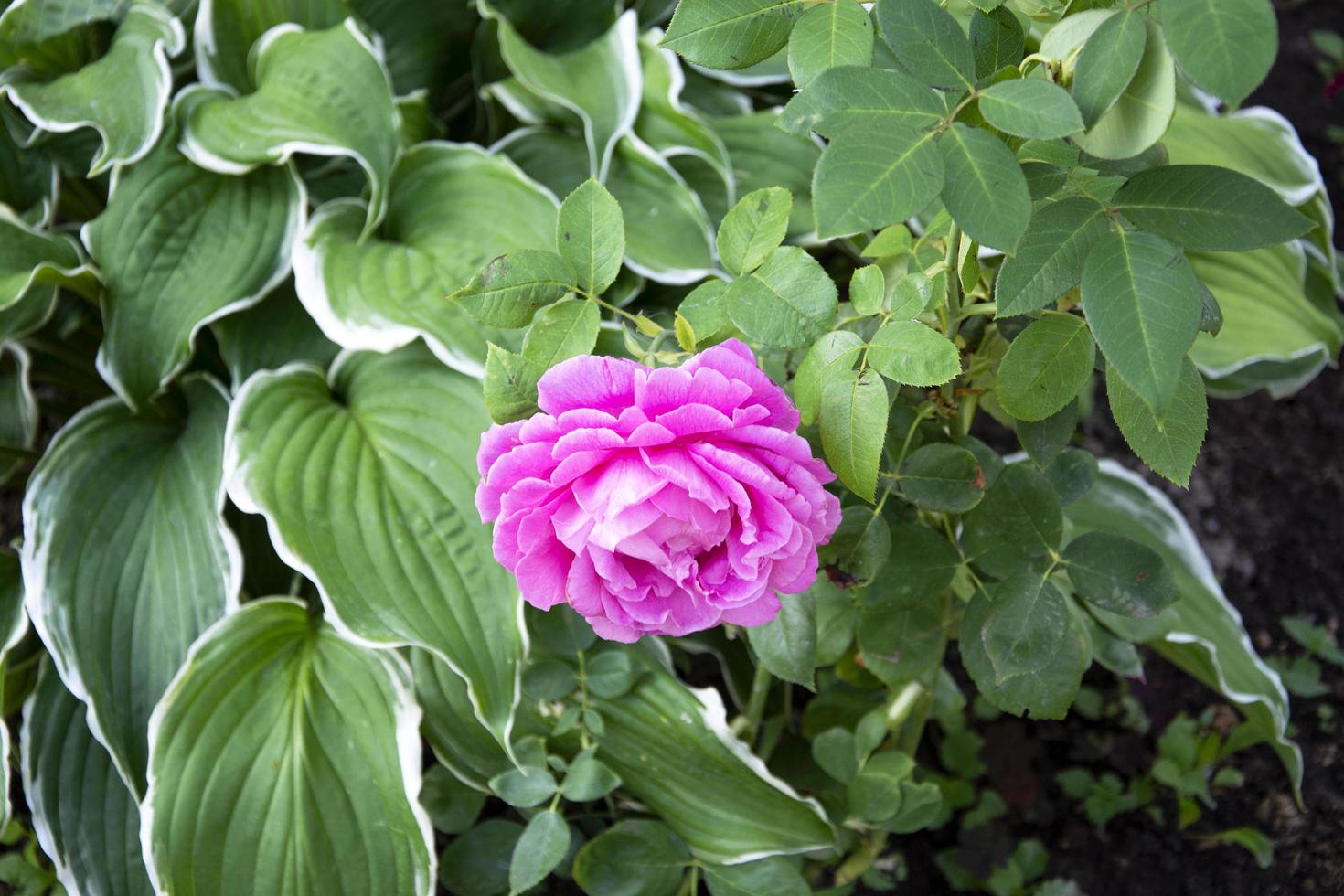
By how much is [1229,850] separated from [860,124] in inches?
43.6

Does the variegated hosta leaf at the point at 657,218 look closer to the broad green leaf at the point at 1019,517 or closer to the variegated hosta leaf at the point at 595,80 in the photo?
the variegated hosta leaf at the point at 595,80

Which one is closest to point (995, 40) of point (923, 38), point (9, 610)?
point (923, 38)

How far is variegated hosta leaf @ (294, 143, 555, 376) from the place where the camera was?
3.42 feet

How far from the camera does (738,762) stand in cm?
104

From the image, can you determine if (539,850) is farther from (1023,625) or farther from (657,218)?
(657,218)

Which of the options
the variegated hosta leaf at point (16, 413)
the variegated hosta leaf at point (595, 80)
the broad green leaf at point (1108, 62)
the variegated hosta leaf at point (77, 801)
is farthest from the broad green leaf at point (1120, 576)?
the variegated hosta leaf at point (16, 413)

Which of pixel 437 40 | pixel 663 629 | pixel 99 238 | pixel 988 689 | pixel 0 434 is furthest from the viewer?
pixel 437 40

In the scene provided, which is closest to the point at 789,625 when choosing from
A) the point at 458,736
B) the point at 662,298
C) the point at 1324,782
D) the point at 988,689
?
the point at 988,689

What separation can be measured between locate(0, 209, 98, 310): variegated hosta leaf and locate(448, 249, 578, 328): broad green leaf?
59 cm

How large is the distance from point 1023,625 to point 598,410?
1.22 feet

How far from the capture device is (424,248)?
1.14 metres

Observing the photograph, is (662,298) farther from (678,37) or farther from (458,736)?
(678,37)

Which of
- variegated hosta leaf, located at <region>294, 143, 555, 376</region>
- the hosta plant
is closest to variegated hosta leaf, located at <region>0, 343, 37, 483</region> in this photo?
the hosta plant

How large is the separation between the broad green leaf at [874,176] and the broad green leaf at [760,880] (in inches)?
27.0
